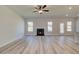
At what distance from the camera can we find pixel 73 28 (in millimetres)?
16734

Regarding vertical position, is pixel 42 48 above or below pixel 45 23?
below

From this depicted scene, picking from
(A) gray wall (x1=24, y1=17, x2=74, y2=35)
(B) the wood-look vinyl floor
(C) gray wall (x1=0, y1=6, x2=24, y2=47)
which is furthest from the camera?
(A) gray wall (x1=24, y1=17, x2=74, y2=35)

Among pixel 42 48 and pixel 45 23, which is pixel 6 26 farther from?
pixel 45 23

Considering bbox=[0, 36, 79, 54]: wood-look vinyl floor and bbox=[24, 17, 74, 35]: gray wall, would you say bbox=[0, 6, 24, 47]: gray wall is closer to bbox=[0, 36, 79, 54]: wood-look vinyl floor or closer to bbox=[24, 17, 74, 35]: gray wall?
bbox=[0, 36, 79, 54]: wood-look vinyl floor

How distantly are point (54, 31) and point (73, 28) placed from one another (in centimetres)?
263

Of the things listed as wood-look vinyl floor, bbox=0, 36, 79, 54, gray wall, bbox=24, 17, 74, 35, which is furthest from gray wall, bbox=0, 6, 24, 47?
gray wall, bbox=24, 17, 74, 35

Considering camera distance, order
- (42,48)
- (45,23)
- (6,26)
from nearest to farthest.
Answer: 1. (42,48)
2. (6,26)
3. (45,23)

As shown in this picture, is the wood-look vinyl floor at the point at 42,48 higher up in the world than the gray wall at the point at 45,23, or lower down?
lower down

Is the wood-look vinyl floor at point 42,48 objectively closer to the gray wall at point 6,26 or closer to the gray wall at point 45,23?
the gray wall at point 6,26

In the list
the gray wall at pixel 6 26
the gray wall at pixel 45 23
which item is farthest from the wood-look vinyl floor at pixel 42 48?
the gray wall at pixel 45 23

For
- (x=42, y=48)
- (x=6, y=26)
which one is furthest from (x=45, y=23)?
(x=42, y=48)

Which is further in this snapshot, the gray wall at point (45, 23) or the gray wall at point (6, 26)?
the gray wall at point (45, 23)
